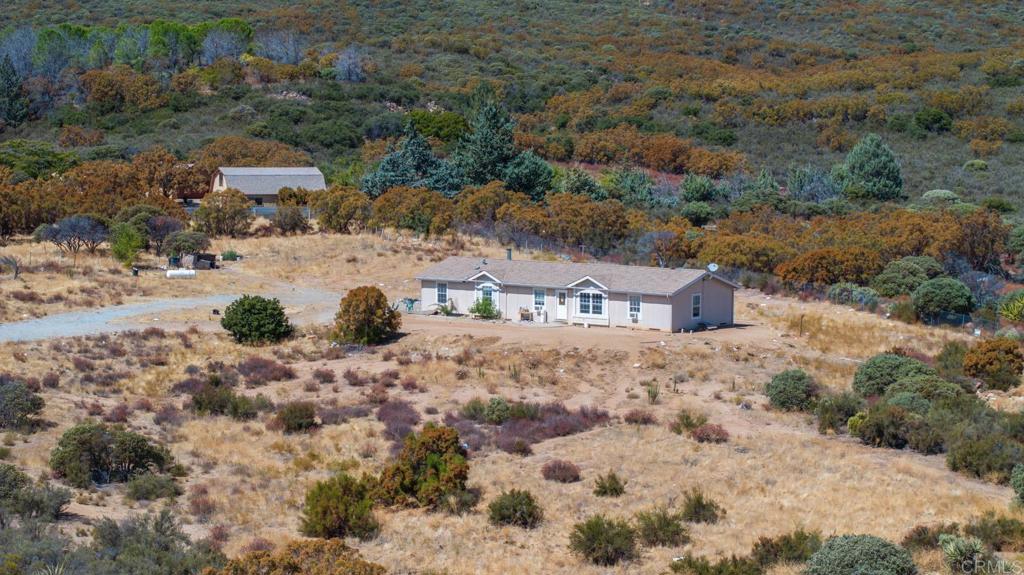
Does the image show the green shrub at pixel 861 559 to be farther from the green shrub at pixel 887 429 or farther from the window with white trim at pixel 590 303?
the window with white trim at pixel 590 303

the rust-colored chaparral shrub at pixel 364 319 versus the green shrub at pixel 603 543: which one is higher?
the rust-colored chaparral shrub at pixel 364 319

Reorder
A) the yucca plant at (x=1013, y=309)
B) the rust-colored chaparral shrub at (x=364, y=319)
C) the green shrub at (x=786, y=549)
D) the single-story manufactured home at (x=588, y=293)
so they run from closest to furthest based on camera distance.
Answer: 1. the green shrub at (x=786, y=549)
2. the rust-colored chaparral shrub at (x=364, y=319)
3. the single-story manufactured home at (x=588, y=293)
4. the yucca plant at (x=1013, y=309)

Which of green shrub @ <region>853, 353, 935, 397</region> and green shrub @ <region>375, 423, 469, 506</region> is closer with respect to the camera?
green shrub @ <region>375, 423, 469, 506</region>

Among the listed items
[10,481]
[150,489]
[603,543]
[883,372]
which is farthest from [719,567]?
[883,372]

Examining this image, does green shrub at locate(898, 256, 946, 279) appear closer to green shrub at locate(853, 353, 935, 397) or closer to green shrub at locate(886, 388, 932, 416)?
green shrub at locate(853, 353, 935, 397)

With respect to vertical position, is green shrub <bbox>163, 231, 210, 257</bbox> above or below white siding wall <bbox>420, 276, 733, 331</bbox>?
above

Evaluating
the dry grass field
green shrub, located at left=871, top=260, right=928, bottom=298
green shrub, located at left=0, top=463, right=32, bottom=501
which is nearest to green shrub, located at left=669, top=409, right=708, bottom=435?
the dry grass field

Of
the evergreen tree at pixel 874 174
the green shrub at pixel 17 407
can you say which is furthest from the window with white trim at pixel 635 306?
the evergreen tree at pixel 874 174
